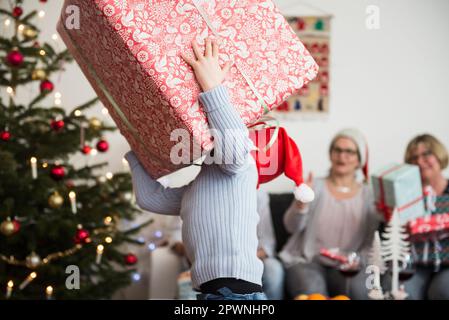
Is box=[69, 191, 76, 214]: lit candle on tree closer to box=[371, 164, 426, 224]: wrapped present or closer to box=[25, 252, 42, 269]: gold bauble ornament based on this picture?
box=[25, 252, 42, 269]: gold bauble ornament

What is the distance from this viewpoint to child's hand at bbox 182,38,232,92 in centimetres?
134

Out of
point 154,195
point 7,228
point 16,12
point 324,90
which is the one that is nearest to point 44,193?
point 7,228

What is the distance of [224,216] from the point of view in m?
1.44

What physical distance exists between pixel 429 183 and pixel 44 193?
1.99 metres

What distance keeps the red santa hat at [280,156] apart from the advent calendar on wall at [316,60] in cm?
223

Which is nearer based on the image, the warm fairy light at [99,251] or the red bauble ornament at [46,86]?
the red bauble ornament at [46,86]

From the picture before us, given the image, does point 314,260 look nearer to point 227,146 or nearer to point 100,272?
point 100,272

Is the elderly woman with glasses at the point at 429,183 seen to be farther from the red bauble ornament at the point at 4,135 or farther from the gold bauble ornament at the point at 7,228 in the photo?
the red bauble ornament at the point at 4,135

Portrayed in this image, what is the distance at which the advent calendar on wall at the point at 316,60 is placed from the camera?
381 centimetres

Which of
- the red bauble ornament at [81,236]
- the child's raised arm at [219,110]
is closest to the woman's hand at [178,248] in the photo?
the red bauble ornament at [81,236]

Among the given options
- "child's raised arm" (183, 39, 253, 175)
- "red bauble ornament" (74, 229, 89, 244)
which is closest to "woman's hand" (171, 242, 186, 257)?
"red bauble ornament" (74, 229, 89, 244)

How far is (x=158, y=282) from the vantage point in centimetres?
→ 346

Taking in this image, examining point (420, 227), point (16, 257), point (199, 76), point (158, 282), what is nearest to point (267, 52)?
point (199, 76)

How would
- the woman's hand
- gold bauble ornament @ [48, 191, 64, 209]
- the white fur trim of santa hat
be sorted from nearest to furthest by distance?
the white fur trim of santa hat
gold bauble ornament @ [48, 191, 64, 209]
the woman's hand
